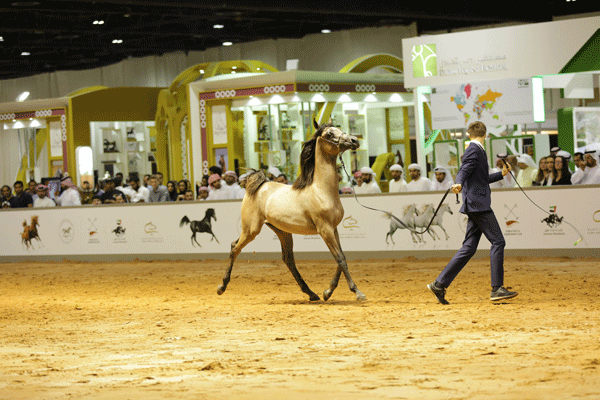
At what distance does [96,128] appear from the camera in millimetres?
33094

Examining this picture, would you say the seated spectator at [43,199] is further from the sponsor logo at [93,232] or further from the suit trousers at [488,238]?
the suit trousers at [488,238]

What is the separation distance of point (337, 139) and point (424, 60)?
445 inches

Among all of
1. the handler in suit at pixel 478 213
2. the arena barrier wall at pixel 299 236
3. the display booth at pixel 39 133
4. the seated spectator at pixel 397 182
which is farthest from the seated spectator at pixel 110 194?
the handler in suit at pixel 478 213

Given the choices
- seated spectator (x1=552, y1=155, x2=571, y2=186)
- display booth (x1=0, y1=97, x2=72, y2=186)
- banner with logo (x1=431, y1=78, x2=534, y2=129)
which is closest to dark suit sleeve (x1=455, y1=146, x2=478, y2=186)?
seated spectator (x1=552, y1=155, x2=571, y2=186)

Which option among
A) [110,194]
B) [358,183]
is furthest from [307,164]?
[110,194]

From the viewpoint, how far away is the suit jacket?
32.0 ft

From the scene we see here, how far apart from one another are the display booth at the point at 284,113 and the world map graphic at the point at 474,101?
5.45 meters

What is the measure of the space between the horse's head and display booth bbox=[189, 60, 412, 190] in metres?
14.3

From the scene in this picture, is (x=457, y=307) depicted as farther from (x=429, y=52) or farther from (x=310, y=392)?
(x=429, y=52)

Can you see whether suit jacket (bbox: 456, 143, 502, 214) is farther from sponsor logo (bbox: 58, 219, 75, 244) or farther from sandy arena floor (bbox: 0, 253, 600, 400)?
sponsor logo (bbox: 58, 219, 75, 244)

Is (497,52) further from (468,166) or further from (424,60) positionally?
(468,166)

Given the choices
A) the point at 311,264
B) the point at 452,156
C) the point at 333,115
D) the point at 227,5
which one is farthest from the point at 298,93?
the point at 311,264

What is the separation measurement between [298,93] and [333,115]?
1.63 meters

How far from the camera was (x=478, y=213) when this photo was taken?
9.74 m
